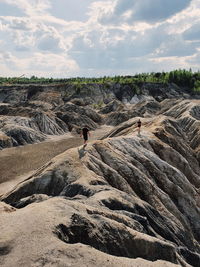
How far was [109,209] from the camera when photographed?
66.0 feet

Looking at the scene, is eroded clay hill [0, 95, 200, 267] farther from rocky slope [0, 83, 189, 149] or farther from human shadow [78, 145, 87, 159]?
rocky slope [0, 83, 189, 149]

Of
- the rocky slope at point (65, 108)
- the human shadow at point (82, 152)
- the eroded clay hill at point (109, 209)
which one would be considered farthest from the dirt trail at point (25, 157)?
the eroded clay hill at point (109, 209)

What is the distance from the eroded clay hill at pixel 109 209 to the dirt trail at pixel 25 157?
1566 cm

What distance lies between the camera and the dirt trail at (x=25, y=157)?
44.9m

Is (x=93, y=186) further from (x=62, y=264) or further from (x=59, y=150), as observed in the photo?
(x=59, y=150)

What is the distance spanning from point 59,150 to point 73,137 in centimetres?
1848

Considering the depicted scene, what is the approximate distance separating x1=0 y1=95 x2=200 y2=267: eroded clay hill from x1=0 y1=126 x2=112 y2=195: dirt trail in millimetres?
15658

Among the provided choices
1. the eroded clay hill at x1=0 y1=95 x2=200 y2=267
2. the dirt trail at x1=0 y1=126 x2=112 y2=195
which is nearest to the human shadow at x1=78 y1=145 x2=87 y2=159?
the eroded clay hill at x1=0 y1=95 x2=200 y2=267

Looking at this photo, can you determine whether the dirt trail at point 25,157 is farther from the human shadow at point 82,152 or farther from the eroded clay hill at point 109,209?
the eroded clay hill at point 109,209

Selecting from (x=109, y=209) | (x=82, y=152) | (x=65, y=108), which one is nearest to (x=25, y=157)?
(x=82, y=152)

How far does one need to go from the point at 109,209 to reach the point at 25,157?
1540 inches

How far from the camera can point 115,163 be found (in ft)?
102

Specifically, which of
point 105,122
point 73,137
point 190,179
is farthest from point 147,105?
point 190,179

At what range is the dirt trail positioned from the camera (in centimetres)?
4491
